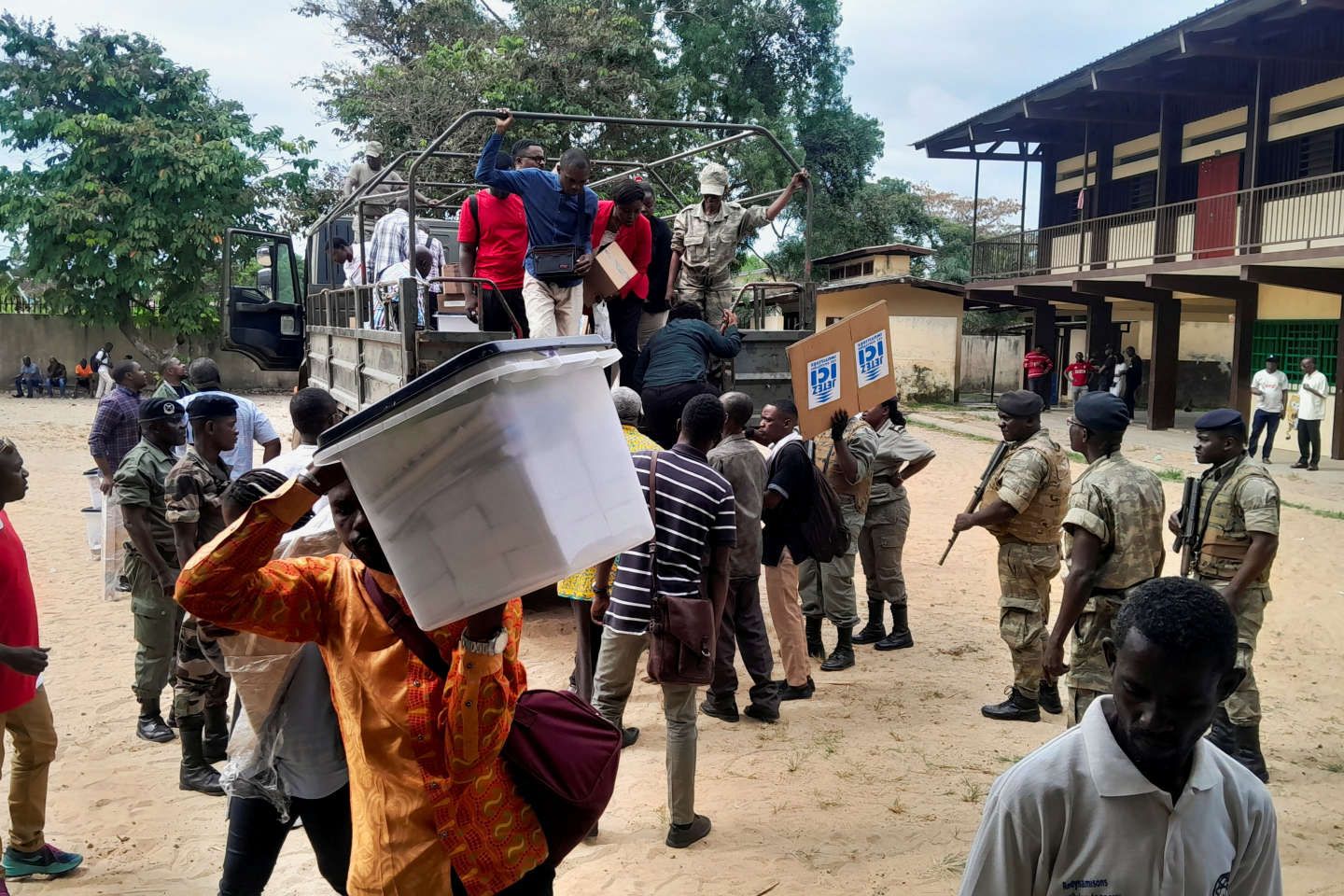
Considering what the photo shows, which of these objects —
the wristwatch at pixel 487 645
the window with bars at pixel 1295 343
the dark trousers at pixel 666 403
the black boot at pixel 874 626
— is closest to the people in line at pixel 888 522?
the black boot at pixel 874 626

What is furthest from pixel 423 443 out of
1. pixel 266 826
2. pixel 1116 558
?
pixel 1116 558

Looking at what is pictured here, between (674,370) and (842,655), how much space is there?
2.00 meters

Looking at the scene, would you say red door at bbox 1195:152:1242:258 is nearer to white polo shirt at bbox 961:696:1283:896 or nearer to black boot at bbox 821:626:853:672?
black boot at bbox 821:626:853:672

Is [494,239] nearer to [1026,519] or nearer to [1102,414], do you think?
[1026,519]

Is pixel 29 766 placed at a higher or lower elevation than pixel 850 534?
lower

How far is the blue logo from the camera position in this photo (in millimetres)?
5898

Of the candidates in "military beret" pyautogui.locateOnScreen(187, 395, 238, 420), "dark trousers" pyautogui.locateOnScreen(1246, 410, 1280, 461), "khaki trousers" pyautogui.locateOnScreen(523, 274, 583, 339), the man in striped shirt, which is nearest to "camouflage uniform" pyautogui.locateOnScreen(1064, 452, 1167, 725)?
the man in striped shirt

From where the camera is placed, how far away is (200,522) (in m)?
4.52

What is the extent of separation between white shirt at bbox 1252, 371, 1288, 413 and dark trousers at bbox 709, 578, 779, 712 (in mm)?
11579

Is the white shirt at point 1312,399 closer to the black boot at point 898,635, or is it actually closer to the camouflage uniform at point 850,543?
the black boot at point 898,635

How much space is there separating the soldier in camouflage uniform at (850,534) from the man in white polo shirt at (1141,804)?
439cm

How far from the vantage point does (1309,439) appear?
1398 cm

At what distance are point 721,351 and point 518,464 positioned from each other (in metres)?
4.64

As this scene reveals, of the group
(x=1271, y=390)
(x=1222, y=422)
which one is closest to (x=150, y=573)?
(x=1222, y=422)
